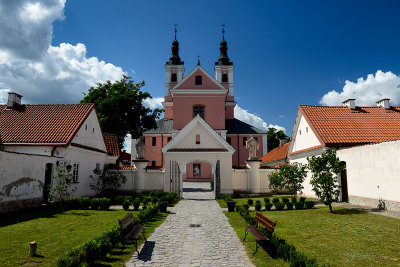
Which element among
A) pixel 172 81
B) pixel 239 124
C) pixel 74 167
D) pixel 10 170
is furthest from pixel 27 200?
pixel 172 81

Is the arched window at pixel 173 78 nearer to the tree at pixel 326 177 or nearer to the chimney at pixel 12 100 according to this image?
the chimney at pixel 12 100

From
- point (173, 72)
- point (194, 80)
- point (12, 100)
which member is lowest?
point (12, 100)

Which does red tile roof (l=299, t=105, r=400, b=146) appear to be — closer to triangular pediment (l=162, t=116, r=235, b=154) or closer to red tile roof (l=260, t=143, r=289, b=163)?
triangular pediment (l=162, t=116, r=235, b=154)

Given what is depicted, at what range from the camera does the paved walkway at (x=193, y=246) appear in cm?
584

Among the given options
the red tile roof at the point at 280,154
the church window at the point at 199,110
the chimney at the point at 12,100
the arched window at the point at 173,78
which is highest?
the arched window at the point at 173,78

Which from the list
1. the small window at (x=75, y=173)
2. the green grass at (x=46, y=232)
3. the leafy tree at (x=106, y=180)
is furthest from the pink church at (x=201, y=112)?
the green grass at (x=46, y=232)

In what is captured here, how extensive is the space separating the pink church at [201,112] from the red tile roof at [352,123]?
11.1m

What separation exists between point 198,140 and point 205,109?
13.0 metres

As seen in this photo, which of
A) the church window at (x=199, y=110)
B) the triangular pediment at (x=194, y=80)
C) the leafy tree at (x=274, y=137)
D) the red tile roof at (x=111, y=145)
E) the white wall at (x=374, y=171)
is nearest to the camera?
the white wall at (x=374, y=171)

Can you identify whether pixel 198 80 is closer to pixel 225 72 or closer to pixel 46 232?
pixel 225 72

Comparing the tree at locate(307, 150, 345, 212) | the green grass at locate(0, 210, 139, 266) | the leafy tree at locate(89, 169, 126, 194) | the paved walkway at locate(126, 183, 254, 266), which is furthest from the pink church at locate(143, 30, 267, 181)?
the paved walkway at locate(126, 183, 254, 266)

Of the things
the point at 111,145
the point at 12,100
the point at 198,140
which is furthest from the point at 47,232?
the point at 111,145

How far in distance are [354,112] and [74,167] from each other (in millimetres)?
19819

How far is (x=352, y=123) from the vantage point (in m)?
18.6
